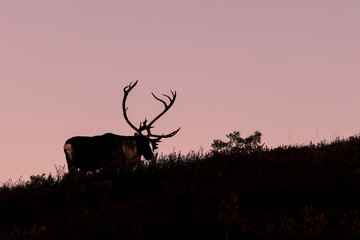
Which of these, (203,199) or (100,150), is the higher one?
(100,150)

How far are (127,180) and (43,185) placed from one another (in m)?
2.03

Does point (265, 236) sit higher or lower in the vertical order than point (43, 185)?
lower

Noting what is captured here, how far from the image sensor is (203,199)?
7297 mm

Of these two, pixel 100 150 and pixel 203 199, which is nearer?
pixel 203 199

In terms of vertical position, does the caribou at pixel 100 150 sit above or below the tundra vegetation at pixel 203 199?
above

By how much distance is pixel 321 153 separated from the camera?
10.4 m

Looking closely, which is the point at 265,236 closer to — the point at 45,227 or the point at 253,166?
the point at 45,227

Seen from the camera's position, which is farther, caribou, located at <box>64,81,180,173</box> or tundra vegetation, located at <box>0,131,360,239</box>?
caribou, located at <box>64,81,180,173</box>

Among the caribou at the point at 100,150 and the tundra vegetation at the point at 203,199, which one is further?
the caribou at the point at 100,150

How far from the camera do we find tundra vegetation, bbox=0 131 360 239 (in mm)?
6012

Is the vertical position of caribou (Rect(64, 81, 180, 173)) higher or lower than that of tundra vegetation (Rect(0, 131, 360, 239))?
higher

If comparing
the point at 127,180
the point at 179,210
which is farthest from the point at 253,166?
the point at 179,210

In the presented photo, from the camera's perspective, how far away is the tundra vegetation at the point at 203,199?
601 centimetres

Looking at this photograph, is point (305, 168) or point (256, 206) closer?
point (256, 206)
